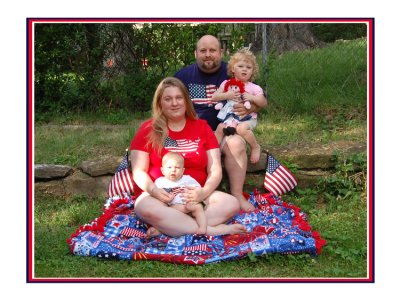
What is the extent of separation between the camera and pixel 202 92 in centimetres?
507

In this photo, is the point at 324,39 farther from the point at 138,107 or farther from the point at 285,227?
the point at 285,227

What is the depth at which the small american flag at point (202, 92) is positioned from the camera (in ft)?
16.6

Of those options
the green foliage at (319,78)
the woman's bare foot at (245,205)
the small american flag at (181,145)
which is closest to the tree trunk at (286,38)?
the green foliage at (319,78)

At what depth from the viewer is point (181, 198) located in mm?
4336

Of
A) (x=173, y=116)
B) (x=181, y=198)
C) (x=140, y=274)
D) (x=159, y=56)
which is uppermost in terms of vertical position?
(x=159, y=56)

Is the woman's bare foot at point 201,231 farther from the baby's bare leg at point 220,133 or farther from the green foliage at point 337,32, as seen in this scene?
the green foliage at point 337,32

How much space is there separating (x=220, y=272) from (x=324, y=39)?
16.3ft

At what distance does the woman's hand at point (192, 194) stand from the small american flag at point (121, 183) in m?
0.79

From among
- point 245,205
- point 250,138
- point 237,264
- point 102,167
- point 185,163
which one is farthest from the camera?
point 102,167

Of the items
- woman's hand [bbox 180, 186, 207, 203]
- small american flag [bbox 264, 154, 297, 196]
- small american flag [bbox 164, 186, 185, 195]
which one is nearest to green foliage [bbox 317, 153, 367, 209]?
small american flag [bbox 264, 154, 297, 196]

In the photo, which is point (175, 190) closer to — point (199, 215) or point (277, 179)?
point (199, 215)

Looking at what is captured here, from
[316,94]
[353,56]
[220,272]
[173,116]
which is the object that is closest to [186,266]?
[220,272]

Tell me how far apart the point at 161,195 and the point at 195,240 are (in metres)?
0.40

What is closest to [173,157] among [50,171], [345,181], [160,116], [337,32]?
[160,116]
